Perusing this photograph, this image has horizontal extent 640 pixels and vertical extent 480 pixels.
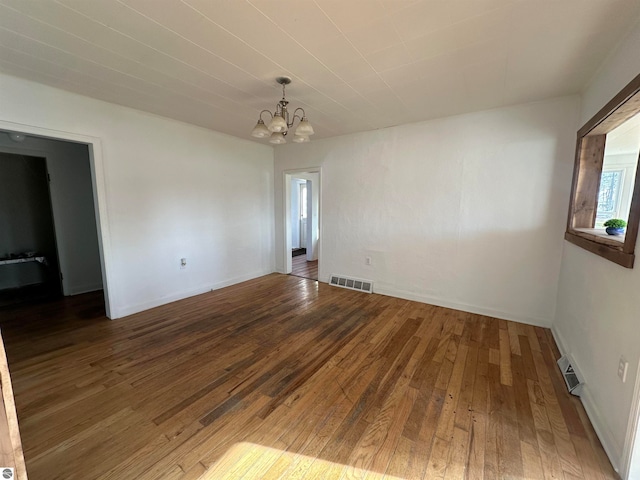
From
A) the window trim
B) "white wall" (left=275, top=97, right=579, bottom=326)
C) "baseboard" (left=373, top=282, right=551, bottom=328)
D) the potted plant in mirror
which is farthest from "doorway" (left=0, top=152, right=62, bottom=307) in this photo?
the potted plant in mirror

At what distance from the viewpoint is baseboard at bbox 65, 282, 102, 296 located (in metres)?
4.01

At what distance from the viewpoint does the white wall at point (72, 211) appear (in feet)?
12.4

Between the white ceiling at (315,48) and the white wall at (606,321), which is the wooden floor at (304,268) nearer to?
the white ceiling at (315,48)

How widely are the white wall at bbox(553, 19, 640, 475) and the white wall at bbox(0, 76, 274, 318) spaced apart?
4.43 m

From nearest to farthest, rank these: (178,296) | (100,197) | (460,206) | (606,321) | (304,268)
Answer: (606,321) < (100,197) < (460,206) < (178,296) < (304,268)

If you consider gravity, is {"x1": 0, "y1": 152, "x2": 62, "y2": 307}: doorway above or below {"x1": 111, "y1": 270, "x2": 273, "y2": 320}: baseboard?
above

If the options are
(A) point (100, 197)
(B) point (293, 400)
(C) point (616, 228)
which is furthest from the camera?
(A) point (100, 197)

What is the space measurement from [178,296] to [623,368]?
4.51m

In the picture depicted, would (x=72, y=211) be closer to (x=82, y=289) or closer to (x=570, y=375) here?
(x=82, y=289)

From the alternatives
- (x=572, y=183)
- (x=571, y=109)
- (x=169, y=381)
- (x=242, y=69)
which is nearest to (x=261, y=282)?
(x=169, y=381)

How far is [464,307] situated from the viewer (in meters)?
3.43

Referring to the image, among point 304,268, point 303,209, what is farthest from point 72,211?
point 303,209

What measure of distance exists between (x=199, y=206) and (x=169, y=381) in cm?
263

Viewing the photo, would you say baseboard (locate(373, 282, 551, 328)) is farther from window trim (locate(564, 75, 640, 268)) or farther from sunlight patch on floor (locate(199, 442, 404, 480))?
sunlight patch on floor (locate(199, 442, 404, 480))
